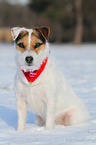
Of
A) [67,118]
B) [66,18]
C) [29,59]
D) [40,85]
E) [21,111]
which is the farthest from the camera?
[66,18]

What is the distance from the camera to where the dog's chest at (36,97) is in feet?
13.6

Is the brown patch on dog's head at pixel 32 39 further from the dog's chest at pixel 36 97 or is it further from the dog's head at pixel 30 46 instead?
the dog's chest at pixel 36 97

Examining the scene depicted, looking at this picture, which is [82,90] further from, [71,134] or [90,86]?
[71,134]

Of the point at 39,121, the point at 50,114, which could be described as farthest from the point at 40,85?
the point at 39,121

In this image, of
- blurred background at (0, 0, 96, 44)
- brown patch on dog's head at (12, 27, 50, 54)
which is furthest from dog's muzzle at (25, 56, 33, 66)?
blurred background at (0, 0, 96, 44)

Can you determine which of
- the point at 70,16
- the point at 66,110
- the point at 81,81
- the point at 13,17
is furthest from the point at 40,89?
the point at 13,17

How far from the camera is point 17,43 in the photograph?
13.1 ft

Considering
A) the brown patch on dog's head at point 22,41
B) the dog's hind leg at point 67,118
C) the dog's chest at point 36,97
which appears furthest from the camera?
the dog's hind leg at point 67,118

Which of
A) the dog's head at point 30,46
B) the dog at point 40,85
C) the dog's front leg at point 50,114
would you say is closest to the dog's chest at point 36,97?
the dog at point 40,85

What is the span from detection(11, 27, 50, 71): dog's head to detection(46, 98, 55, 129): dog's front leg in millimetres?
554

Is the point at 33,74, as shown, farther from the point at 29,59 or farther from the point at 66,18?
the point at 66,18

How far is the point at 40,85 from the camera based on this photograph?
4156 millimetres

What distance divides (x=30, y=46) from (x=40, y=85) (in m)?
0.61

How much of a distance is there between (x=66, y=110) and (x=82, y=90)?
3.66m
